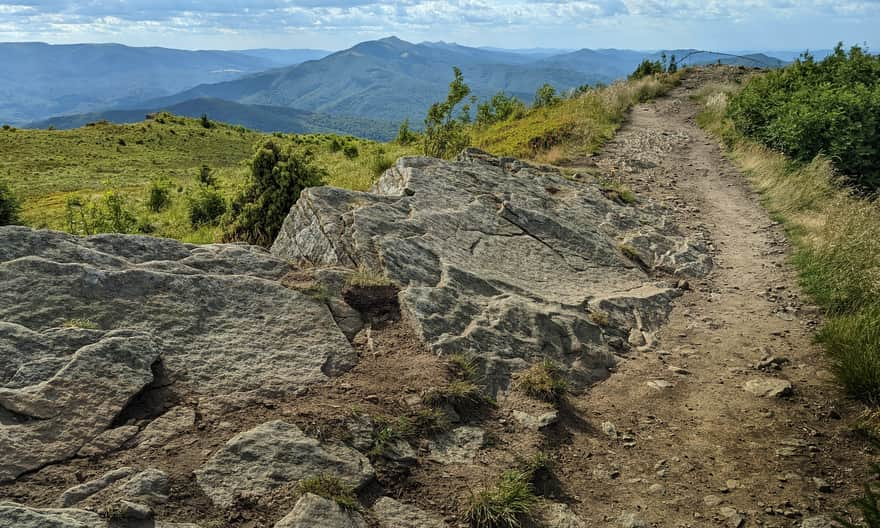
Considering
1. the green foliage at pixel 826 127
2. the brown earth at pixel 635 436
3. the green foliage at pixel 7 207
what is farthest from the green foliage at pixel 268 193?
the green foliage at pixel 826 127

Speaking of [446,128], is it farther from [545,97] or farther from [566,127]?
[545,97]

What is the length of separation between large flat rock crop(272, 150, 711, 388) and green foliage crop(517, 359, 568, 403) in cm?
27

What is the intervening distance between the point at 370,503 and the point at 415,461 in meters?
0.73

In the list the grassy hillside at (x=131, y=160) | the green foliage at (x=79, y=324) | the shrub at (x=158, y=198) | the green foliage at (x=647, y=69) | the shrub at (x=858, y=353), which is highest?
→ the green foliage at (x=647, y=69)

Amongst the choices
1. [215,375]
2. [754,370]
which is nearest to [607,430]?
[754,370]

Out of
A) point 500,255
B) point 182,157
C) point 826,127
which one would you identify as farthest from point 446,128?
point 182,157

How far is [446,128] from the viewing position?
20391 mm

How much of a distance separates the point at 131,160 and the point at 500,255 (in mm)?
50327

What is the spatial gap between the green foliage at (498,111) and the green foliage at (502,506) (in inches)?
1219

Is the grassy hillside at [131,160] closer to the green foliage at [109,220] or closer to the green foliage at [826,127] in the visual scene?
the green foliage at [109,220]

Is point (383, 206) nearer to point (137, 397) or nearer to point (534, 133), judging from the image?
point (137, 397)

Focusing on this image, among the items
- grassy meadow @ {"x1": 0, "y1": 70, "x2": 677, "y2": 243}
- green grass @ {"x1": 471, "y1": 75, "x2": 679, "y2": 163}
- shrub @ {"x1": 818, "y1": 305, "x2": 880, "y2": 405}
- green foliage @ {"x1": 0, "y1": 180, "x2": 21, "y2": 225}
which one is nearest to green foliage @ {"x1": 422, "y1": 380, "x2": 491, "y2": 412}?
shrub @ {"x1": 818, "y1": 305, "x2": 880, "y2": 405}

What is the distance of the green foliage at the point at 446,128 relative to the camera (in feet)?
64.5

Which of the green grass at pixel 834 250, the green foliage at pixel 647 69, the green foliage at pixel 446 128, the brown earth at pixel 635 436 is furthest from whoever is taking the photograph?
the green foliage at pixel 647 69
